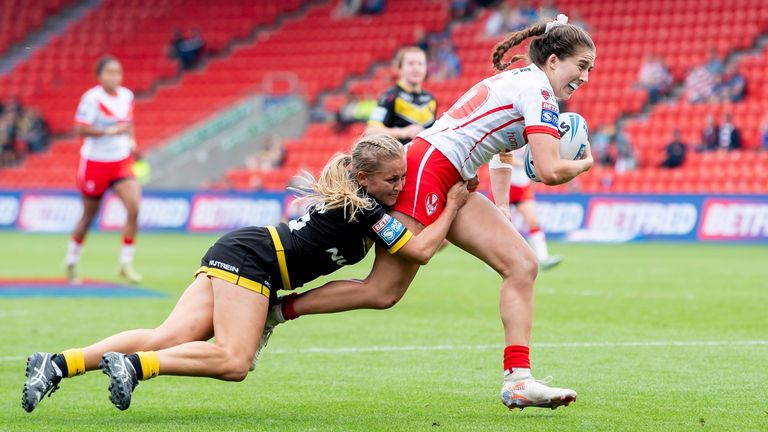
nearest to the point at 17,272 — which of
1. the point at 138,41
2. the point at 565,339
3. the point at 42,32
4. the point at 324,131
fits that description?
the point at 565,339

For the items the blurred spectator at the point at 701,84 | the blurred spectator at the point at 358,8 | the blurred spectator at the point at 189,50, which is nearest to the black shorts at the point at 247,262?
the blurred spectator at the point at 701,84

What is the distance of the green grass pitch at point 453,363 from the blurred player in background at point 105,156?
2.99ft

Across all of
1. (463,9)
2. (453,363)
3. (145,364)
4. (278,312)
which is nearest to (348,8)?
(463,9)

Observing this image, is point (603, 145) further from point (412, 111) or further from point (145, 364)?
point (145, 364)

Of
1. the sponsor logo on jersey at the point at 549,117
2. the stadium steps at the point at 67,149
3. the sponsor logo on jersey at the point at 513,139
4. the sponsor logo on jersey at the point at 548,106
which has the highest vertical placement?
the sponsor logo on jersey at the point at 548,106

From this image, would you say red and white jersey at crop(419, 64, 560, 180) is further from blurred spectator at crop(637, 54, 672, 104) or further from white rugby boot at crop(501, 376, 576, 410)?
blurred spectator at crop(637, 54, 672, 104)

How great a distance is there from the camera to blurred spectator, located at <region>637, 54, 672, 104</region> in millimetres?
26078

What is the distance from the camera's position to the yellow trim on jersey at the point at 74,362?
5.86 metres

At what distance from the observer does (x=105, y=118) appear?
1420cm

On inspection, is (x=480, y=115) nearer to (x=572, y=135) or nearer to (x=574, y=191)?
(x=572, y=135)

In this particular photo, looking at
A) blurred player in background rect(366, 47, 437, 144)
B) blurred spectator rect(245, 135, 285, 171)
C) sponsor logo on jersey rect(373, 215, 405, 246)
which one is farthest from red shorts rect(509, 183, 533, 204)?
blurred spectator rect(245, 135, 285, 171)

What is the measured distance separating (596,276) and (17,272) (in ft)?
24.9

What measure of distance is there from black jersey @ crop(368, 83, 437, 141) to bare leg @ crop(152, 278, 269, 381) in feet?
20.4

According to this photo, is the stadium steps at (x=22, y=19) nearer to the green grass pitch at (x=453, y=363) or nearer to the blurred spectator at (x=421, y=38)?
the blurred spectator at (x=421, y=38)
